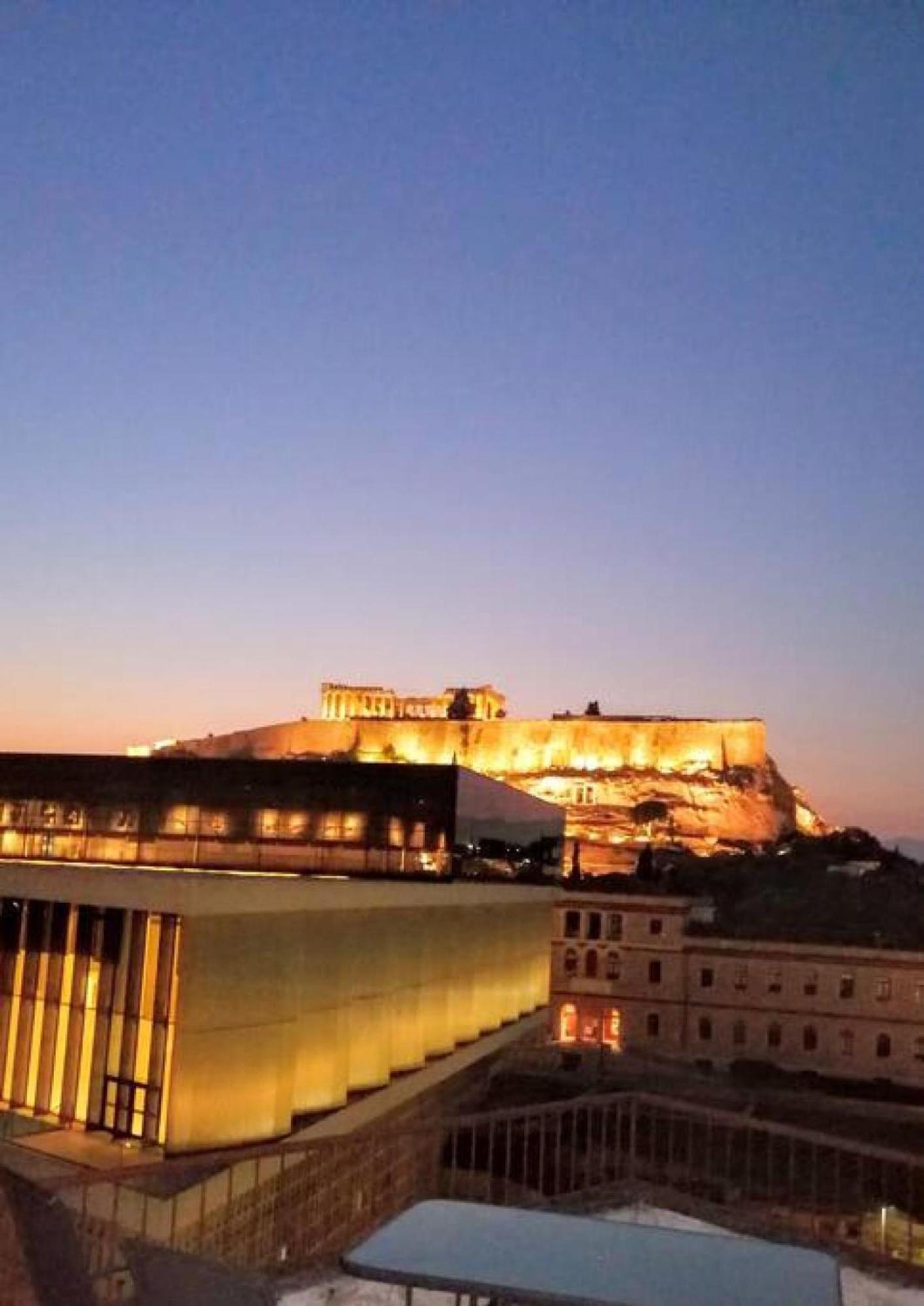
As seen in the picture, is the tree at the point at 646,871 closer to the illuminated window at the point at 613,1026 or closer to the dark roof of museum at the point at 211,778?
the illuminated window at the point at 613,1026

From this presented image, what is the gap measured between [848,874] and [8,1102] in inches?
2118

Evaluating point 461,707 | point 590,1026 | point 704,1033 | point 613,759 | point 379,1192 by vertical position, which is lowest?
point 590,1026

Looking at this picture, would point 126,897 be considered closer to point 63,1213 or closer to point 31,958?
point 31,958

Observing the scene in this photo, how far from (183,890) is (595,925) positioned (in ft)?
112

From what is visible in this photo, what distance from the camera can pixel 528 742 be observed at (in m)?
114

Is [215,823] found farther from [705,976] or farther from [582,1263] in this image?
[705,976]

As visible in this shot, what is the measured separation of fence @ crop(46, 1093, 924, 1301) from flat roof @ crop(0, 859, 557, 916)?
2.28m

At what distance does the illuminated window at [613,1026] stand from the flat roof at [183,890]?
29.8m

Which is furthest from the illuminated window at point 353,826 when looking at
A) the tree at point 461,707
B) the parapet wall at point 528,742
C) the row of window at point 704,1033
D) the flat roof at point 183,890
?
the tree at point 461,707

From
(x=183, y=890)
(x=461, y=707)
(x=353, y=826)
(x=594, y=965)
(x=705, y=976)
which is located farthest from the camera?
(x=461, y=707)

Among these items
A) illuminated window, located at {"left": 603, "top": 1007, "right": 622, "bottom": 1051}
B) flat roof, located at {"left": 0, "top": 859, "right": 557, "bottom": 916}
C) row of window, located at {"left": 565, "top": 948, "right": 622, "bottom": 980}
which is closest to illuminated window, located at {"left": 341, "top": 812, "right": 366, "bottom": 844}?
flat roof, located at {"left": 0, "top": 859, "right": 557, "bottom": 916}

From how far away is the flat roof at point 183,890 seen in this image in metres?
11.0

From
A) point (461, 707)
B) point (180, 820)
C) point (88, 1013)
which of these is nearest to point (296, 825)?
point (180, 820)

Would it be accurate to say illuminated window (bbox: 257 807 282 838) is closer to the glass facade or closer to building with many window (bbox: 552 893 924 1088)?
the glass facade
